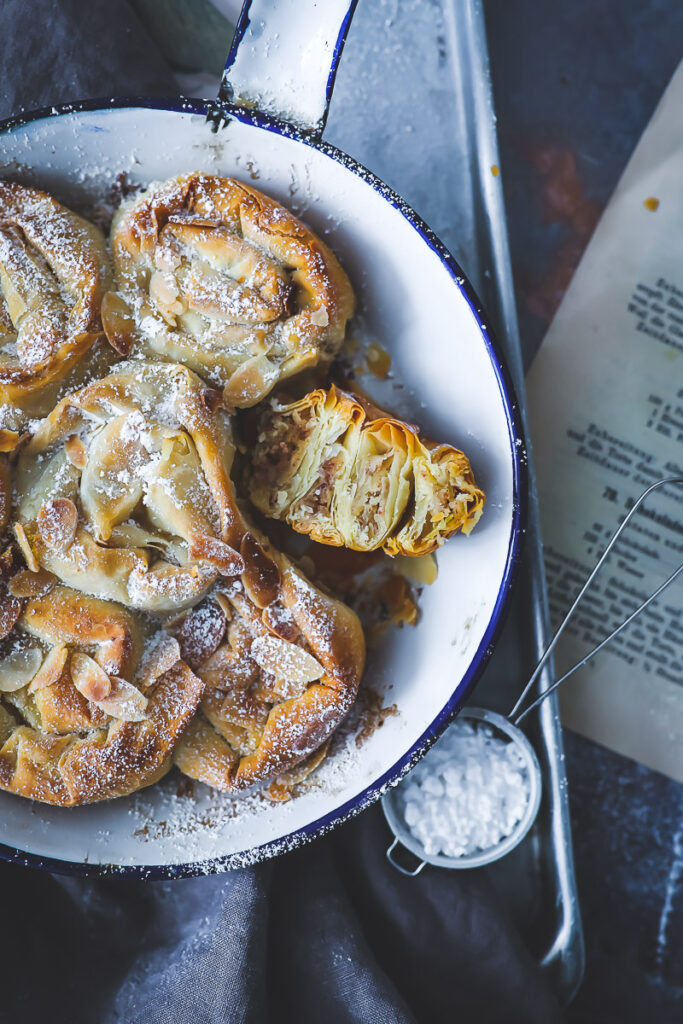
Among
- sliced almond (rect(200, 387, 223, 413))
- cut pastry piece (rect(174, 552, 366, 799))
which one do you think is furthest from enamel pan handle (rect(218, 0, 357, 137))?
cut pastry piece (rect(174, 552, 366, 799))

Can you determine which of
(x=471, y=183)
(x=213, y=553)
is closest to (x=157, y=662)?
(x=213, y=553)

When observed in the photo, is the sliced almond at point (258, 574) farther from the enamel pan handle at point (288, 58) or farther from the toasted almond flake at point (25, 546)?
the enamel pan handle at point (288, 58)

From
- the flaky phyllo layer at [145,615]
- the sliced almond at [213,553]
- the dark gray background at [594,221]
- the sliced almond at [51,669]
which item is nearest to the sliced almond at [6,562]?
the flaky phyllo layer at [145,615]

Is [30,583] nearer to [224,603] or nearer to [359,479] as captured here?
[224,603]

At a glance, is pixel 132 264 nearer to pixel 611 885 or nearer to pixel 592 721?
pixel 592 721

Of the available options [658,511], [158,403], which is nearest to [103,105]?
[158,403]
